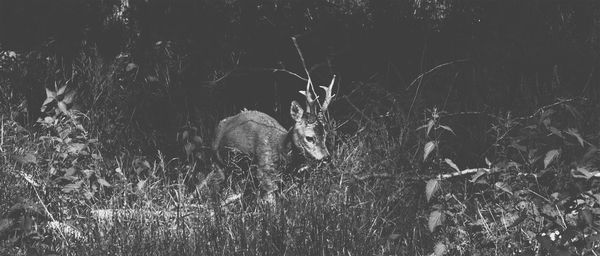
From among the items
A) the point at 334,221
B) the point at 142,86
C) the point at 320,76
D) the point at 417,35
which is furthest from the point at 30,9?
the point at 334,221

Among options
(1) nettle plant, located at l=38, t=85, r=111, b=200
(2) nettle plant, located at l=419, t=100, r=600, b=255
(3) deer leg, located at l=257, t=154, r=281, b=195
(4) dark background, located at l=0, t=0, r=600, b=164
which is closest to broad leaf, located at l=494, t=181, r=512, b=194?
(2) nettle plant, located at l=419, t=100, r=600, b=255

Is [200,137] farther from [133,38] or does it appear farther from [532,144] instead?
[532,144]

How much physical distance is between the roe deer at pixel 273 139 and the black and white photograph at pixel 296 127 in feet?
0.04

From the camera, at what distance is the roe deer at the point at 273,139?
5465mm

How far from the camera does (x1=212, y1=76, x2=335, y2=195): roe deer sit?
5.46 m

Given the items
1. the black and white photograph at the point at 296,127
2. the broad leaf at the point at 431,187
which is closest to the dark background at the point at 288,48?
the black and white photograph at the point at 296,127

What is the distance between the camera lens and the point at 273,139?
572 cm

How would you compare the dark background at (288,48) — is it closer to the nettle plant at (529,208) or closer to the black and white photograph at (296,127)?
the black and white photograph at (296,127)

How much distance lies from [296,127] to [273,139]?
254 millimetres

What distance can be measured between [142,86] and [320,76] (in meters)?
1.52

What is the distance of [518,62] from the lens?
22.5 feet

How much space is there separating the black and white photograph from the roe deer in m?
0.01

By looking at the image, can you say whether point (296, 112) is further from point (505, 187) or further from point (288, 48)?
point (505, 187)

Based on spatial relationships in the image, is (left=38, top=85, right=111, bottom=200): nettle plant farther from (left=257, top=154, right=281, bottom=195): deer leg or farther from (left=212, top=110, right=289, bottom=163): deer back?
(left=257, top=154, right=281, bottom=195): deer leg
